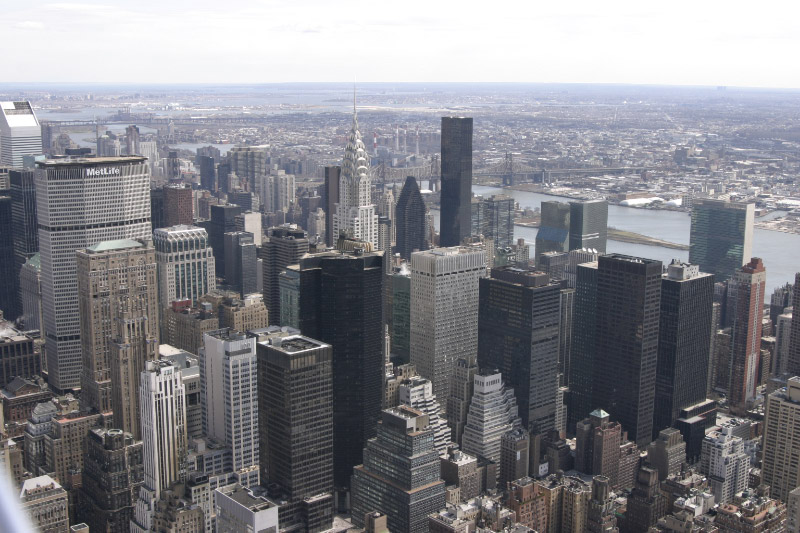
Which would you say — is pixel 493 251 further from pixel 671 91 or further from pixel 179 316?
pixel 671 91

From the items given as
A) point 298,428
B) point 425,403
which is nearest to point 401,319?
point 425,403

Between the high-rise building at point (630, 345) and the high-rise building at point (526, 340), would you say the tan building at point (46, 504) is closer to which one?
the high-rise building at point (526, 340)

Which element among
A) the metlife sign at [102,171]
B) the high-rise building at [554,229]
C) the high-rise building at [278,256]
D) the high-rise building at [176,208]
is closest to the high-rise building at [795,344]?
the high-rise building at [554,229]

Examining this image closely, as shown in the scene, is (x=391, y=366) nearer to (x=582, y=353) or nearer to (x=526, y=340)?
(x=526, y=340)

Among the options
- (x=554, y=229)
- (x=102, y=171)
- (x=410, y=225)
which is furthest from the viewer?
(x=410, y=225)

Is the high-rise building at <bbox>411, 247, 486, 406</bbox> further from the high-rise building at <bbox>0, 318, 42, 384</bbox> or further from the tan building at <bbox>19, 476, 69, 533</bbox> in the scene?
the high-rise building at <bbox>0, 318, 42, 384</bbox>

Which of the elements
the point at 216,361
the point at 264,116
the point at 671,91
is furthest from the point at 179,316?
the point at 671,91

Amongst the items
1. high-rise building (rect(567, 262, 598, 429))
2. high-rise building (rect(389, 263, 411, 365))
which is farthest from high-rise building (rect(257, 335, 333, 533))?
high-rise building (rect(567, 262, 598, 429))
